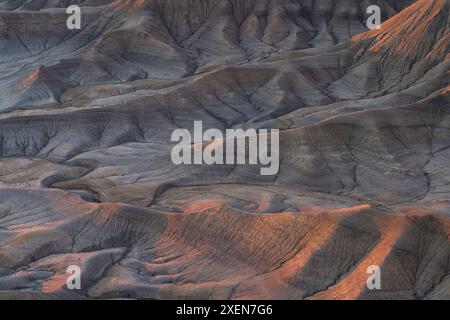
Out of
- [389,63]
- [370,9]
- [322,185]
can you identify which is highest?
[370,9]

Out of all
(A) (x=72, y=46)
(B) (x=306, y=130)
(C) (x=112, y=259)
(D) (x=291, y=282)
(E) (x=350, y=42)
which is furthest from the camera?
(A) (x=72, y=46)

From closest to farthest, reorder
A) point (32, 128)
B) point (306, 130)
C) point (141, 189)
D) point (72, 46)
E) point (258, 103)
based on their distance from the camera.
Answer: point (141, 189) < point (306, 130) < point (32, 128) < point (258, 103) < point (72, 46)

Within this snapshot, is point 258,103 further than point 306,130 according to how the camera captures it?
Yes

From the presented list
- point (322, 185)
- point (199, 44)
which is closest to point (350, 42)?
point (199, 44)

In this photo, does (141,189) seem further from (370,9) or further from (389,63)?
(370,9)

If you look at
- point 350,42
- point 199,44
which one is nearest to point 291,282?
point 350,42

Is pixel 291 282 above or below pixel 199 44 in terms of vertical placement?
below

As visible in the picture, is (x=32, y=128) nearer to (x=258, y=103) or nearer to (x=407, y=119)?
(x=258, y=103)
